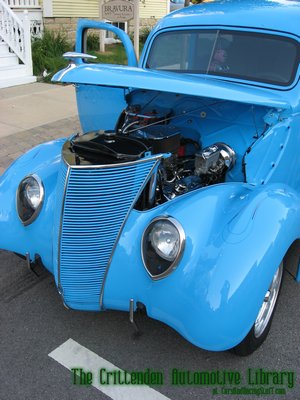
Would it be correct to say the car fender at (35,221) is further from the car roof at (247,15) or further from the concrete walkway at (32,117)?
the concrete walkway at (32,117)

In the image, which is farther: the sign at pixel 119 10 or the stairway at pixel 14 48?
the sign at pixel 119 10

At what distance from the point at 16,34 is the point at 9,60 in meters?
0.61

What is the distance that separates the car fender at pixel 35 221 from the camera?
279cm

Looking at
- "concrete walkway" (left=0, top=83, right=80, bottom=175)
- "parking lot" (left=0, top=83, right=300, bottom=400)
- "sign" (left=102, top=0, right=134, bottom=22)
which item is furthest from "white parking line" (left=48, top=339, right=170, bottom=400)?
"sign" (left=102, top=0, right=134, bottom=22)

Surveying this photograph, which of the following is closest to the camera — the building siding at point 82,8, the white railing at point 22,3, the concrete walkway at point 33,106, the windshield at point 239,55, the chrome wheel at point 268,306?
the chrome wheel at point 268,306

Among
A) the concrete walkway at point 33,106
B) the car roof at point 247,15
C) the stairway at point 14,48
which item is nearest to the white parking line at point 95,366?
the car roof at point 247,15

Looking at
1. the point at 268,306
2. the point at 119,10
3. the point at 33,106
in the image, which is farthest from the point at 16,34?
the point at 268,306

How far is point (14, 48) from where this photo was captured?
9.50 metres

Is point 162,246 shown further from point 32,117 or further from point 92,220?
point 32,117

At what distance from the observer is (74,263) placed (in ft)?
8.19

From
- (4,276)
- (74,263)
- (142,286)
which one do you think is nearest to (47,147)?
(4,276)

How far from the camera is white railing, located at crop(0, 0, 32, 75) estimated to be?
9398 mm

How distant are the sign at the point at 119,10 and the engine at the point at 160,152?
705 centimetres

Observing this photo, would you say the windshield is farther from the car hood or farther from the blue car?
the car hood
